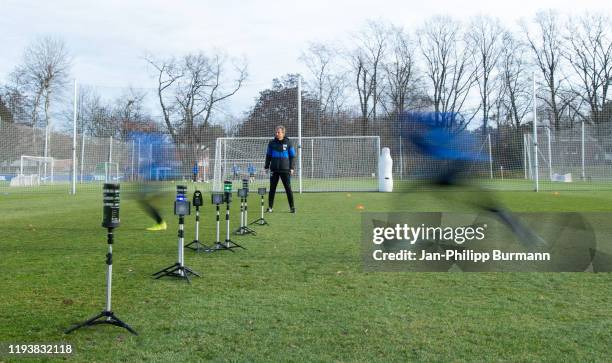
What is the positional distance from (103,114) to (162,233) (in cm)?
1742

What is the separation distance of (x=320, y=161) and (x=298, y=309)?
18.3 meters

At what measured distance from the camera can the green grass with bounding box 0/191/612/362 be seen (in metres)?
2.83

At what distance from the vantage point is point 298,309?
359cm

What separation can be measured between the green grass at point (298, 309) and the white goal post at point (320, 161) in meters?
15.5

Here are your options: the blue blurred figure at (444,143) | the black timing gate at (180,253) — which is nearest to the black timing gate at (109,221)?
the black timing gate at (180,253)

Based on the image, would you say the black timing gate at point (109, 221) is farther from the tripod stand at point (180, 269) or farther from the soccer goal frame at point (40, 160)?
the soccer goal frame at point (40, 160)

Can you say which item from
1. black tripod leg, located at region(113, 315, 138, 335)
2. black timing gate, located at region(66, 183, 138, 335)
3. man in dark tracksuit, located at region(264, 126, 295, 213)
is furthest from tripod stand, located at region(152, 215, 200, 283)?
man in dark tracksuit, located at region(264, 126, 295, 213)

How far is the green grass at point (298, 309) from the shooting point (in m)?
2.83

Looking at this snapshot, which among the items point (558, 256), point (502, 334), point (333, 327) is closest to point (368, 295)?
point (333, 327)

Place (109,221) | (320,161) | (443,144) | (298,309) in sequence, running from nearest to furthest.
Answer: (109,221) → (298,309) → (443,144) → (320,161)

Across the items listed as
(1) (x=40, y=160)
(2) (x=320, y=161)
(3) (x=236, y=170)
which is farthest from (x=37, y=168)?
(2) (x=320, y=161)

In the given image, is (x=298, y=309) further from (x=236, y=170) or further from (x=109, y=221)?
(x=236, y=170)

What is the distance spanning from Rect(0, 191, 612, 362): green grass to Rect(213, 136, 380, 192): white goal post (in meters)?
15.5

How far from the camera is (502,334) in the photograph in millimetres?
3072
